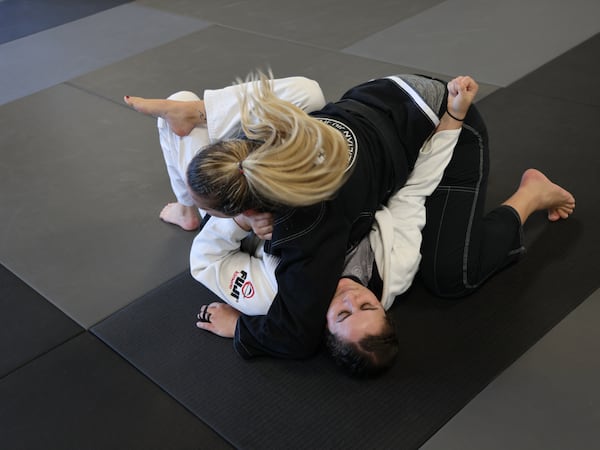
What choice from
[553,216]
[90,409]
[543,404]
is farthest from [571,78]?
[90,409]

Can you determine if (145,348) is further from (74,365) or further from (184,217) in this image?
(184,217)

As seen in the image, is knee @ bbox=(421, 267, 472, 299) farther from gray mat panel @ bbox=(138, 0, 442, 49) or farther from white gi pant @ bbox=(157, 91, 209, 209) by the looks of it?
gray mat panel @ bbox=(138, 0, 442, 49)

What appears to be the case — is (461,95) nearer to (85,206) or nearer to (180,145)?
(180,145)

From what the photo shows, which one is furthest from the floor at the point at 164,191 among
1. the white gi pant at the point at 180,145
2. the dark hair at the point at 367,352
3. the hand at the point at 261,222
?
the hand at the point at 261,222

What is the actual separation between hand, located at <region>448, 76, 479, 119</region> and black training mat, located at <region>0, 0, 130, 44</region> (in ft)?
12.5

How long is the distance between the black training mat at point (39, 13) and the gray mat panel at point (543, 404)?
4.36 metres

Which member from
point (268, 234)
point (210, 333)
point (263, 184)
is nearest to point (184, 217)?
point (210, 333)

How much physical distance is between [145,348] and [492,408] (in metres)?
1.06

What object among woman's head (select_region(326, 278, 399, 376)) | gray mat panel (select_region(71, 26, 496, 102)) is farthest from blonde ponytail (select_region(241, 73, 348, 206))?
gray mat panel (select_region(71, 26, 496, 102))

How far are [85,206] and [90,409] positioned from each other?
111 cm

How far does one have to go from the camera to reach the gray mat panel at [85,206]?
93.8 inches

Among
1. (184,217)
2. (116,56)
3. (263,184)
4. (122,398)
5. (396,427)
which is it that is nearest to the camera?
(263,184)

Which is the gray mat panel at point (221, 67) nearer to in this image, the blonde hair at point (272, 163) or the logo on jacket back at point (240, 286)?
the logo on jacket back at point (240, 286)

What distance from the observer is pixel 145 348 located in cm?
208
